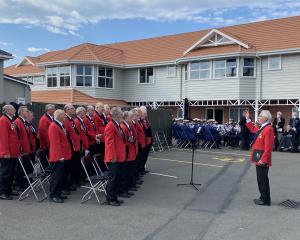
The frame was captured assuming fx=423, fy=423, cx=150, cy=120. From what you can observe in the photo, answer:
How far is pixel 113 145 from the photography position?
8195mm

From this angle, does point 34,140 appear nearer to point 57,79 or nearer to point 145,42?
point 57,79

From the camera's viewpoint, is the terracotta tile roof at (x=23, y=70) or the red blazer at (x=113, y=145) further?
the terracotta tile roof at (x=23, y=70)

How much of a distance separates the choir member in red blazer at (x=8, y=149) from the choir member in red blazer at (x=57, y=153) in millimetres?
826

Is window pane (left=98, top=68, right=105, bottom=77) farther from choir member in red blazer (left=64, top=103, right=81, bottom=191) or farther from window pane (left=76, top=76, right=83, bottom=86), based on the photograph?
choir member in red blazer (left=64, top=103, right=81, bottom=191)

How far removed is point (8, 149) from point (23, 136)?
53 cm

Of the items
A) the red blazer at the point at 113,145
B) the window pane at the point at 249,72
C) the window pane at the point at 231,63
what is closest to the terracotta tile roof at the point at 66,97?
the window pane at the point at 231,63

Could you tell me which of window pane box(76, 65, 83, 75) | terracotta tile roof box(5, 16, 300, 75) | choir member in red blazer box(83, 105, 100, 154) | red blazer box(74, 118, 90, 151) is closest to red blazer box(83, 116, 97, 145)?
choir member in red blazer box(83, 105, 100, 154)

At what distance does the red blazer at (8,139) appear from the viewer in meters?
8.40

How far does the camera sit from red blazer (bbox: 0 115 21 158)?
8.40m

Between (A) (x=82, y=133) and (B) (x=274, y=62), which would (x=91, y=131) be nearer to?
(A) (x=82, y=133)

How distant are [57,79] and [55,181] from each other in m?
25.9

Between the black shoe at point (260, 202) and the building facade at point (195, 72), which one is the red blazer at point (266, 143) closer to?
the black shoe at point (260, 202)

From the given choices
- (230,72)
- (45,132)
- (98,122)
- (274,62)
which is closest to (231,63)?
(230,72)

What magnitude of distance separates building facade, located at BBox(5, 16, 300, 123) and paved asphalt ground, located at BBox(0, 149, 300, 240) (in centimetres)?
1632
